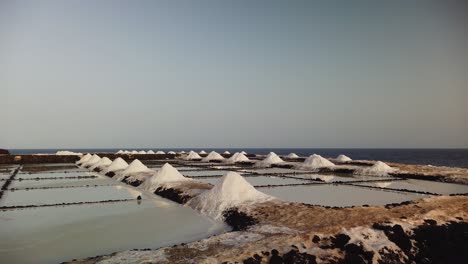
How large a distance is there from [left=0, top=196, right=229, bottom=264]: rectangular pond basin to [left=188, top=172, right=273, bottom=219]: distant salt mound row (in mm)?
326

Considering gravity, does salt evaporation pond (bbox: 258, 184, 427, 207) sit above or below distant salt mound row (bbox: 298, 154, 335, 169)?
below

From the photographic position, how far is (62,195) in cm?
1129

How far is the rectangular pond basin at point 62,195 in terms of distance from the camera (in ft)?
33.2

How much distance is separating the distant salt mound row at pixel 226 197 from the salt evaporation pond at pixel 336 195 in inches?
52.0

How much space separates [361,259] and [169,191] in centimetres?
718

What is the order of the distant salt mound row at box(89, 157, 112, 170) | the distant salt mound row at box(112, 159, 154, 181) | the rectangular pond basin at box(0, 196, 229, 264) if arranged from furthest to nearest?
the distant salt mound row at box(89, 157, 112, 170) < the distant salt mound row at box(112, 159, 154, 181) < the rectangular pond basin at box(0, 196, 229, 264)

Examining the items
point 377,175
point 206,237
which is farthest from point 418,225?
point 377,175

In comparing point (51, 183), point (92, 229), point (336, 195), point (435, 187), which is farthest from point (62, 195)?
point (435, 187)

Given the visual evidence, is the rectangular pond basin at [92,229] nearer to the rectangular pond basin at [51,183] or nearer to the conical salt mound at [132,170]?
the rectangular pond basin at [51,183]

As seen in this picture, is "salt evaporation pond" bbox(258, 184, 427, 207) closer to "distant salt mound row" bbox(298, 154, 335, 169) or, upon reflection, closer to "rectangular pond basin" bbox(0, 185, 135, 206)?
"rectangular pond basin" bbox(0, 185, 135, 206)

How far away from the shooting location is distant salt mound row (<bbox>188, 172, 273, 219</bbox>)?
838cm

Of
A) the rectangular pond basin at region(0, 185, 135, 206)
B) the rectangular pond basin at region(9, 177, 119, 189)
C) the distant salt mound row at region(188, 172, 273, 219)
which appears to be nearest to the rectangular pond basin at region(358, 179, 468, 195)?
the distant salt mound row at region(188, 172, 273, 219)

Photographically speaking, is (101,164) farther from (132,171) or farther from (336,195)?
(336,195)

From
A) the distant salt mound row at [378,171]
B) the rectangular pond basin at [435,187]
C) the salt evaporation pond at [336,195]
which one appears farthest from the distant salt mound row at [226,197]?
the distant salt mound row at [378,171]
